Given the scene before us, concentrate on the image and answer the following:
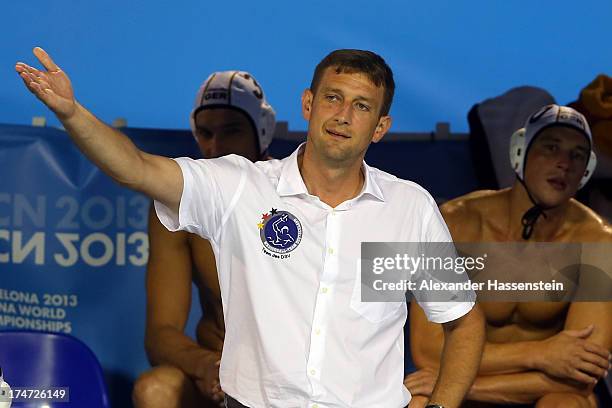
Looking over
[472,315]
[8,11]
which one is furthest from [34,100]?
[472,315]

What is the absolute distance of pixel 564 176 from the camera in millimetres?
3748

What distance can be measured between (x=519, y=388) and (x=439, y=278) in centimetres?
100

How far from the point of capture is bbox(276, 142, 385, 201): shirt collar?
2570 mm

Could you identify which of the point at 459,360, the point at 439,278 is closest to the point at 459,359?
the point at 459,360

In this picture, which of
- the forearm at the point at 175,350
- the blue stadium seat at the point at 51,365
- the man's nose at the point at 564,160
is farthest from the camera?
the man's nose at the point at 564,160

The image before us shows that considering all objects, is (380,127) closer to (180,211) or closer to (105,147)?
(180,211)

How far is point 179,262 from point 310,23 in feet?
3.26

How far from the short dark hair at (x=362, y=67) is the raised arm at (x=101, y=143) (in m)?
0.48

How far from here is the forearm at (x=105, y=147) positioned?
7.11ft

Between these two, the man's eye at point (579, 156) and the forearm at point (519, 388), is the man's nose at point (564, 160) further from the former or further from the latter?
the forearm at point (519, 388)

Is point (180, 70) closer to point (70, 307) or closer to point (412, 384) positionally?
point (70, 307)

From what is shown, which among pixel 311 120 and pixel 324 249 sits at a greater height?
pixel 311 120

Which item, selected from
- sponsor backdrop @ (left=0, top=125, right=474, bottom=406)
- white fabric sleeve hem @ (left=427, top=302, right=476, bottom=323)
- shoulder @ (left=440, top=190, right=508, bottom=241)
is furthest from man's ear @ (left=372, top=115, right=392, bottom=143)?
sponsor backdrop @ (left=0, top=125, right=474, bottom=406)

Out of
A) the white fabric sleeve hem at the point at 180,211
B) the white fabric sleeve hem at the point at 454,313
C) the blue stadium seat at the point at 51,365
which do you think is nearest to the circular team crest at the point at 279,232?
the white fabric sleeve hem at the point at 180,211
